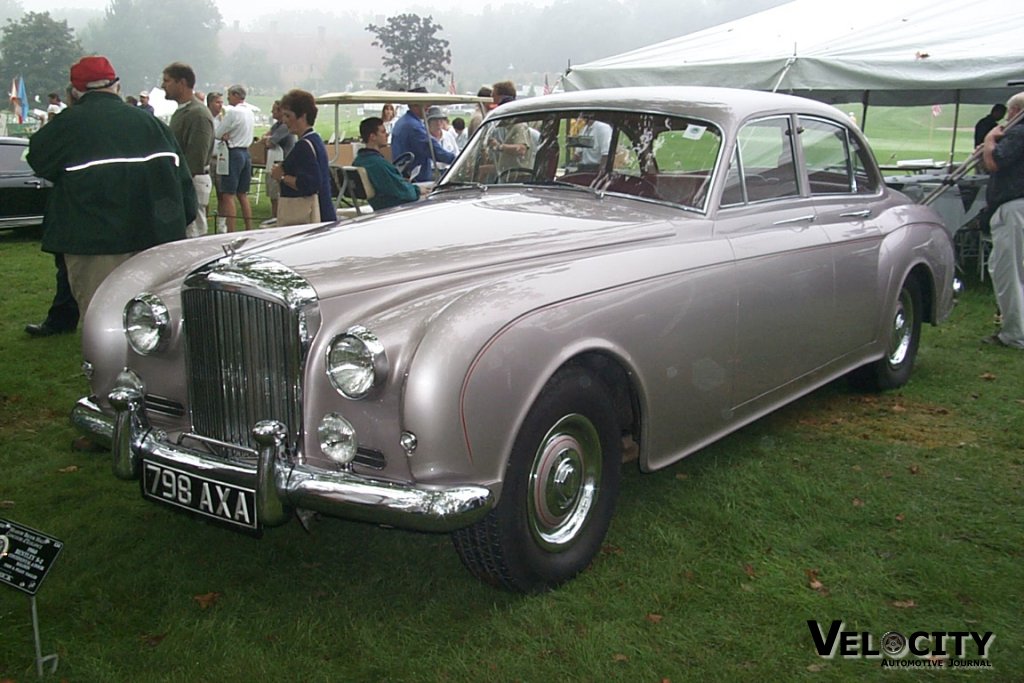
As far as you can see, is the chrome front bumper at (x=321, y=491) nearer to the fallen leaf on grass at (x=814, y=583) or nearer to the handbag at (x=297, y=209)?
the fallen leaf on grass at (x=814, y=583)

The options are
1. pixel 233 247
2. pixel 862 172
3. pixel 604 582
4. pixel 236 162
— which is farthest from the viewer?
pixel 236 162

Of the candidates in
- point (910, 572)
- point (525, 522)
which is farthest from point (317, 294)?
point (910, 572)

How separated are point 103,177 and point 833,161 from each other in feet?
13.3

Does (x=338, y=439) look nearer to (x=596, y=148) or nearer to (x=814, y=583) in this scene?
(x=814, y=583)

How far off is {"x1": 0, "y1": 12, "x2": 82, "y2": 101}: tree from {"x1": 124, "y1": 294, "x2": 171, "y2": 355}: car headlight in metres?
86.3

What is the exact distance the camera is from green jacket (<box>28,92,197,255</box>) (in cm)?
512

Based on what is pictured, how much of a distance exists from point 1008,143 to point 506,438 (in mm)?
5351

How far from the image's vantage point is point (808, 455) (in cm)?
482

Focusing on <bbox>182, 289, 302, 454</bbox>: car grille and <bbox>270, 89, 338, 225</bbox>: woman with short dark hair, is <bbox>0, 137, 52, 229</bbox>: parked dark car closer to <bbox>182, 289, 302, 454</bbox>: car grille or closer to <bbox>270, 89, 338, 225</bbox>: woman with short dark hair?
<bbox>270, 89, 338, 225</bbox>: woman with short dark hair

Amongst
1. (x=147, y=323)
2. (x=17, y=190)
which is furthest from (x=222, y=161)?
(x=147, y=323)

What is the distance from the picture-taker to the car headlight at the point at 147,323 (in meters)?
3.47

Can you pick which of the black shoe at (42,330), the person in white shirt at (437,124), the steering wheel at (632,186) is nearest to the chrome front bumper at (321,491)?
the steering wheel at (632,186)

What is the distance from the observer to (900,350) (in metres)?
5.96

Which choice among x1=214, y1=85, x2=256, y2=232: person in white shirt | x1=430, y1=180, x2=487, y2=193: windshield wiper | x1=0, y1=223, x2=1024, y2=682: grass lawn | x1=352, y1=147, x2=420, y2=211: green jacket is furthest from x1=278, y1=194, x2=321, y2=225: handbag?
x1=214, y1=85, x2=256, y2=232: person in white shirt
